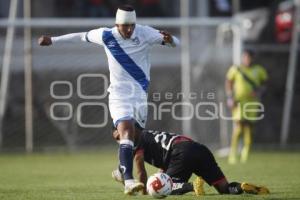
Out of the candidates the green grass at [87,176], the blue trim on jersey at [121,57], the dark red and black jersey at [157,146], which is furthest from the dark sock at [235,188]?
the blue trim on jersey at [121,57]

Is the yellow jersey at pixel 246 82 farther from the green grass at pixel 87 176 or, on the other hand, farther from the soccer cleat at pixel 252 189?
the soccer cleat at pixel 252 189

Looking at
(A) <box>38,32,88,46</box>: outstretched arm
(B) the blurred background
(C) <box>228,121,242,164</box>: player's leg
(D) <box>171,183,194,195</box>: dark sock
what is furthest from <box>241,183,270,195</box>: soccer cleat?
(B) the blurred background

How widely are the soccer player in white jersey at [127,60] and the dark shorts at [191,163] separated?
22.6 inches

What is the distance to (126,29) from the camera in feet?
36.0

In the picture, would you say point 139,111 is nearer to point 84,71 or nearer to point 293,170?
point 293,170

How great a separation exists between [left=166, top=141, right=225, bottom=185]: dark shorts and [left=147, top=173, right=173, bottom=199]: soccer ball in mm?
601

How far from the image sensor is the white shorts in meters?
10.8

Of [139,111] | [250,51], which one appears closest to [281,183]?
[139,111]

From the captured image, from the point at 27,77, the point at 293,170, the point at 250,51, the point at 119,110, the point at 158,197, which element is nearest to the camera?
the point at 158,197

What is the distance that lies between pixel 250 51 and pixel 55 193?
920cm

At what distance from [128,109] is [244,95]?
947 centimetres

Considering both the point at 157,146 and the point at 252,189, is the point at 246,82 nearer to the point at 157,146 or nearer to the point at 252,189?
the point at 157,146

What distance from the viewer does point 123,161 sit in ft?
34.4

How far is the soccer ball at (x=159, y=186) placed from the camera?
10.0 meters
